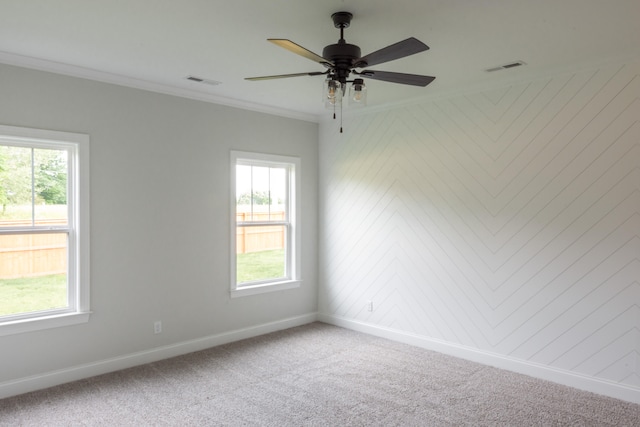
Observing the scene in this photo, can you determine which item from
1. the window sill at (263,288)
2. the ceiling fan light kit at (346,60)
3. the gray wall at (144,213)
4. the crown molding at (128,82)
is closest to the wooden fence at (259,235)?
the gray wall at (144,213)

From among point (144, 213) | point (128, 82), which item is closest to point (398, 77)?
point (128, 82)

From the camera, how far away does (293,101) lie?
491 centimetres

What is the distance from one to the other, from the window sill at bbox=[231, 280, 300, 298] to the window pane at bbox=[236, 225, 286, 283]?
0.39ft

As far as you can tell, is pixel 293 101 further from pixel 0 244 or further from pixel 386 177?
pixel 0 244

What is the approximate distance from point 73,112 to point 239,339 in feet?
9.05

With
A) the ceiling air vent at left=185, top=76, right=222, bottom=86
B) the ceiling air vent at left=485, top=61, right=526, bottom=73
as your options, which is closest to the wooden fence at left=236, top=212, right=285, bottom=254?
the ceiling air vent at left=185, top=76, right=222, bottom=86

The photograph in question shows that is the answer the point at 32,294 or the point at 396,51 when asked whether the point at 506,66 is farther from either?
the point at 32,294

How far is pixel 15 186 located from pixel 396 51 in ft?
10.3

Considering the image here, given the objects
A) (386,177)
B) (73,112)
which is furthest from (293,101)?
(73,112)

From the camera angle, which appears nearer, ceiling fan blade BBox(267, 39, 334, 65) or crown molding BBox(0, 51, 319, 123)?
ceiling fan blade BBox(267, 39, 334, 65)

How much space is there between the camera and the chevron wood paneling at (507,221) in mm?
3463

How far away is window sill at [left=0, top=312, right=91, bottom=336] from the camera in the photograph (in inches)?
136

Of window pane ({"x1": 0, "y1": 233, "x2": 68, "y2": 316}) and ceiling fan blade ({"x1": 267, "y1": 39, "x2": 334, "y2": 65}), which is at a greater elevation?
ceiling fan blade ({"x1": 267, "y1": 39, "x2": 334, "y2": 65})

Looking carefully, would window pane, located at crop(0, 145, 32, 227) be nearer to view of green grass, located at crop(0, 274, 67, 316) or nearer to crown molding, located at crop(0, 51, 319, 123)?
view of green grass, located at crop(0, 274, 67, 316)
